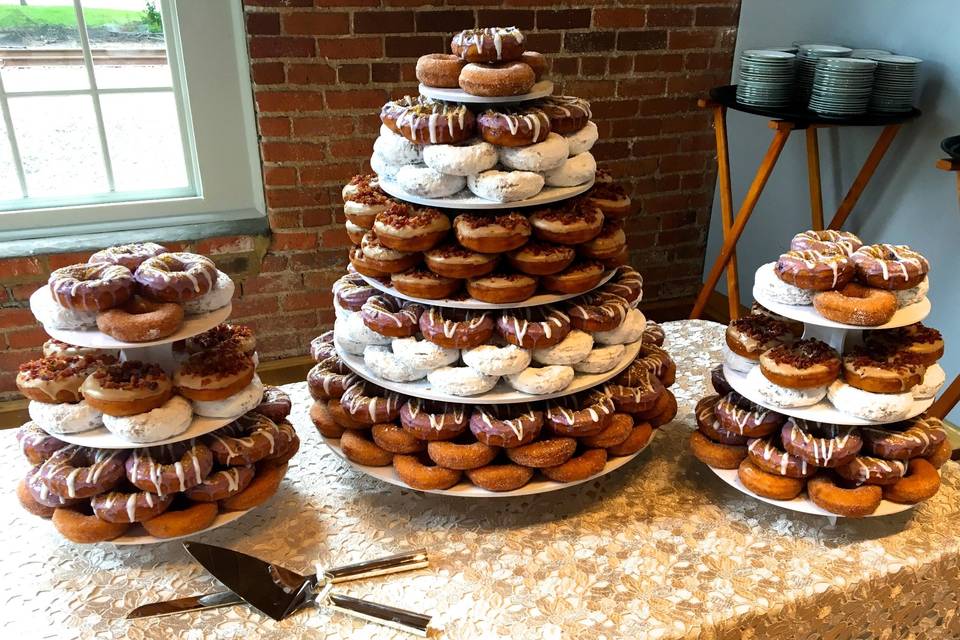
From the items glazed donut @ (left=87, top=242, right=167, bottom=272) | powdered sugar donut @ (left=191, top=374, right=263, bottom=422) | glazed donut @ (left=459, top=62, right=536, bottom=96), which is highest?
glazed donut @ (left=459, top=62, right=536, bottom=96)

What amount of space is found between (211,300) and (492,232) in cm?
48

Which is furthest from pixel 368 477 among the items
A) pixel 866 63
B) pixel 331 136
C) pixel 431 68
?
pixel 866 63

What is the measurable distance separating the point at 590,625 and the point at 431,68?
960 millimetres

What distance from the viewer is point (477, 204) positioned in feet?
4.30

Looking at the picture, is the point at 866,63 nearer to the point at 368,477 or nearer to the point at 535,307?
the point at 535,307

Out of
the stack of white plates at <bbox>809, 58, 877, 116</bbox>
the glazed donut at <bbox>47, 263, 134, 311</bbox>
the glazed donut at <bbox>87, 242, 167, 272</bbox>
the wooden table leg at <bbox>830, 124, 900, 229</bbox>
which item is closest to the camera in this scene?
the glazed donut at <bbox>47, 263, 134, 311</bbox>

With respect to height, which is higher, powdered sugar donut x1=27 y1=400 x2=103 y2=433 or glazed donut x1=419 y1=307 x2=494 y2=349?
glazed donut x1=419 y1=307 x2=494 y2=349

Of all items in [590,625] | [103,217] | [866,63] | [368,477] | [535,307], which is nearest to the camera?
[590,625]

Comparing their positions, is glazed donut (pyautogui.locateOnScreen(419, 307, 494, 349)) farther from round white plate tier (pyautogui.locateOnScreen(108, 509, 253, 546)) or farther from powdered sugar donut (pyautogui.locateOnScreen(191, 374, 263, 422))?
round white plate tier (pyautogui.locateOnScreen(108, 509, 253, 546))

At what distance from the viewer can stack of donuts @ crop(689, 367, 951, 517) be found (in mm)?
1323

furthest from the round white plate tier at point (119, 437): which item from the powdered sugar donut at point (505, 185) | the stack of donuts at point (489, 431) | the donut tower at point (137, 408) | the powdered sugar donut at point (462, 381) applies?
the powdered sugar donut at point (505, 185)

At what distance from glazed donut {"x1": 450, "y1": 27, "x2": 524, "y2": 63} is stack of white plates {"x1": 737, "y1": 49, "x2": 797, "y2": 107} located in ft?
4.49

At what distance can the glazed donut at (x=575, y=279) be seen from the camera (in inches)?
53.4

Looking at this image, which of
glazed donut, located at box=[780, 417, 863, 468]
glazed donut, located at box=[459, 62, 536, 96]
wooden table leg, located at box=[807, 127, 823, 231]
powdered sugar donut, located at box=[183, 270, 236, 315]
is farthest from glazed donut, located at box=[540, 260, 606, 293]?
wooden table leg, located at box=[807, 127, 823, 231]
